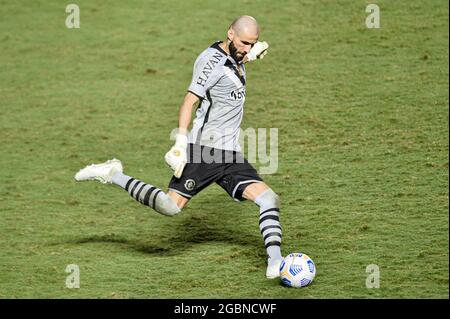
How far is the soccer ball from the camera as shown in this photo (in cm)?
725

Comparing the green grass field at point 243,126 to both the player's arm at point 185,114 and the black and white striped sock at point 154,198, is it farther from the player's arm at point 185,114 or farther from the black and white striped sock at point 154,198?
the player's arm at point 185,114

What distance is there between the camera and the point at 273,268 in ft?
24.3

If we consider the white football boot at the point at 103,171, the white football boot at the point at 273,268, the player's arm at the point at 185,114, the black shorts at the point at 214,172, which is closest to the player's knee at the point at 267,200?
the black shorts at the point at 214,172

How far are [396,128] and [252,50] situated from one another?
446 centimetres

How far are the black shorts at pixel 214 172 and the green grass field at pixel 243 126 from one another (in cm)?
77

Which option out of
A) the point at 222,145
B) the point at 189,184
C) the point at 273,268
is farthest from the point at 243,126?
the point at 273,268

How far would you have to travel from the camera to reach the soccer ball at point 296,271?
7.25 metres

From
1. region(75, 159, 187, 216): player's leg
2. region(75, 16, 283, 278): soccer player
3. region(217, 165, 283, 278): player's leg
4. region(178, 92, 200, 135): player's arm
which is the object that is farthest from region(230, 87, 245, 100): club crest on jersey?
region(75, 159, 187, 216): player's leg

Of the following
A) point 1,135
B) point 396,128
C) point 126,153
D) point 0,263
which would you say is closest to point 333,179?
point 396,128

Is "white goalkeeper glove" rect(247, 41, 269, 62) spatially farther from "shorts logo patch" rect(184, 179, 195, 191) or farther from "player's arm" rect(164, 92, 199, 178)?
"shorts logo patch" rect(184, 179, 195, 191)

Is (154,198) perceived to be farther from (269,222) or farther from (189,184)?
(269,222)

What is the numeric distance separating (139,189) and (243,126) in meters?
4.55

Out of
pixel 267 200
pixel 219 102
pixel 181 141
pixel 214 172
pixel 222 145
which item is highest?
pixel 219 102

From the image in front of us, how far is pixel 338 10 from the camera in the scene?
50.4 feet
